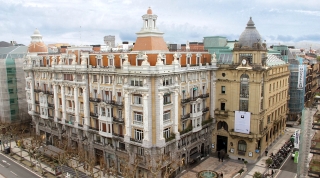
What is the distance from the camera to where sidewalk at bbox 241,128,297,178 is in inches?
2783

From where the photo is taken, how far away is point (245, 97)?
A: 7538cm

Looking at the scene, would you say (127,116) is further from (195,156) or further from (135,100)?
(195,156)

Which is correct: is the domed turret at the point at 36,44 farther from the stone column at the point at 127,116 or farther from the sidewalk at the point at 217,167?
the sidewalk at the point at 217,167

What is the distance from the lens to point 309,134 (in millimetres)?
47156

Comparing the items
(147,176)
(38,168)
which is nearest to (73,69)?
(38,168)

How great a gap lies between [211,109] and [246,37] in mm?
21607

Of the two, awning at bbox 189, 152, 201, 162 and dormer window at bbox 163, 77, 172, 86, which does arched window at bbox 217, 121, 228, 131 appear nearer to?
awning at bbox 189, 152, 201, 162

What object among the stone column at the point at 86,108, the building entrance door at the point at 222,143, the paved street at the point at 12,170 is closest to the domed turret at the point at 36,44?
the stone column at the point at 86,108

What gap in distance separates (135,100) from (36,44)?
49188mm

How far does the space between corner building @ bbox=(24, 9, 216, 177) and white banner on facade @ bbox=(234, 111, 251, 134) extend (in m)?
7.17

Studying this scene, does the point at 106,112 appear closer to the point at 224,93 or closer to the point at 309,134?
the point at 224,93

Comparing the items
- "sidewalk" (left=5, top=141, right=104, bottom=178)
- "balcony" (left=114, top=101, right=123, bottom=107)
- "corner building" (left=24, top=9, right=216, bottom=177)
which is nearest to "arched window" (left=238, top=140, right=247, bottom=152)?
"corner building" (left=24, top=9, right=216, bottom=177)

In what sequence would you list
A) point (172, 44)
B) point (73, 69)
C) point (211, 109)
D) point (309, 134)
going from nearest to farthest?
point (309, 134) → point (73, 69) → point (211, 109) → point (172, 44)

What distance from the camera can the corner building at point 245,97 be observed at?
7362 cm
